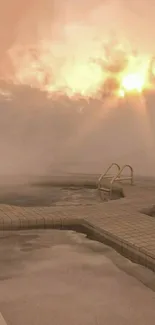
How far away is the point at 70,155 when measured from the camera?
13.5m

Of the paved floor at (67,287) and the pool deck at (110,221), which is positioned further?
the pool deck at (110,221)

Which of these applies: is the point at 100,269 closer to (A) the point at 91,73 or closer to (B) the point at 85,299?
(B) the point at 85,299

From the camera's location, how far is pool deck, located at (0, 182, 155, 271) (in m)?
3.97

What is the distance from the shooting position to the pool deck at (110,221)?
3973 mm

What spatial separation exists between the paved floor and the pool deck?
6.6 inches

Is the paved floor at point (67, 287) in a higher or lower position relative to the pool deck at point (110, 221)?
lower

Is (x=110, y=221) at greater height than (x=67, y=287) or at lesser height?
greater

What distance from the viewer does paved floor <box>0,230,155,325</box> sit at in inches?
106

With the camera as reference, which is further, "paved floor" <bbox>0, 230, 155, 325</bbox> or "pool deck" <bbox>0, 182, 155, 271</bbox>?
"pool deck" <bbox>0, 182, 155, 271</bbox>

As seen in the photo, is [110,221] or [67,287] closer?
[67,287]

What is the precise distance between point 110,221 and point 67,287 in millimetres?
1865

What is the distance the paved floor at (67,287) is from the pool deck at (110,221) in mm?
167

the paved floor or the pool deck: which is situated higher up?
the pool deck

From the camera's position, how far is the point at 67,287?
321 centimetres
